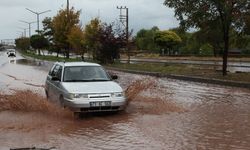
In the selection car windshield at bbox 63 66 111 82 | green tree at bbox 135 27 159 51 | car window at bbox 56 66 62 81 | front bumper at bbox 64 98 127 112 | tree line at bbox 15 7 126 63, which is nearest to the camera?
front bumper at bbox 64 98 127 112

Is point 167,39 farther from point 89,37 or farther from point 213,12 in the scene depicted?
point 213,12

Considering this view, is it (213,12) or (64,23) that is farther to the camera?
(64,23)

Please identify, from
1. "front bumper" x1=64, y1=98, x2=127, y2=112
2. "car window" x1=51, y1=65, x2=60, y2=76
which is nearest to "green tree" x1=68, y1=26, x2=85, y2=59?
"car window" x1=51, y1=65, x2=60, y2=76

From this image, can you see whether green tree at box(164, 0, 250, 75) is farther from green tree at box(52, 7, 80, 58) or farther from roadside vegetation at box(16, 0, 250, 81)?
green tree at box(52, 7, 80, 58)

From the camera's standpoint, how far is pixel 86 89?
42.4ft

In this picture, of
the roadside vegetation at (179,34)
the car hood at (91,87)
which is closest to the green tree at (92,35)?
the roadside vegetation at (179,34)

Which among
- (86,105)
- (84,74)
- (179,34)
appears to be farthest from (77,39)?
(86,105)

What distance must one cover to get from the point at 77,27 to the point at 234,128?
161 feet

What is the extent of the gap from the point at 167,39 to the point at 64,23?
2933cm

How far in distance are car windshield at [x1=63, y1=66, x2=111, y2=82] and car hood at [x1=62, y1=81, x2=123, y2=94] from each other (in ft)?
1.46

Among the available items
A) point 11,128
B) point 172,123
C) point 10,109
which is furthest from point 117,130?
point 10,109

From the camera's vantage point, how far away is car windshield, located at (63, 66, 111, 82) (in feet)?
46.1

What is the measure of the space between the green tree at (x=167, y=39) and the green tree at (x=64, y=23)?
1093 inches

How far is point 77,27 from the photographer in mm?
59125
